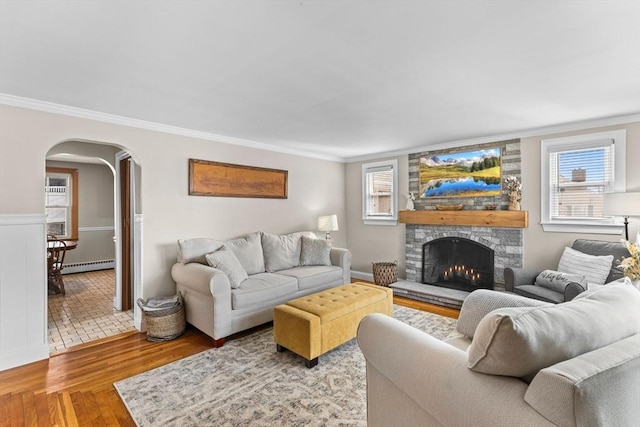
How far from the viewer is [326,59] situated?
206 cm

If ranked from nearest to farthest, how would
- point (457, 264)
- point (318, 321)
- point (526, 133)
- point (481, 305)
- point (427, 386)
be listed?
point (427, 386) → point (481, 305) → point (318, 321) → point (526, 133) → point (457, 264)

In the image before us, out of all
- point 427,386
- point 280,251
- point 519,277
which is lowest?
point 519,277

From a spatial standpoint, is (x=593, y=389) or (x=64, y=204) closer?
(x=593, y=389)

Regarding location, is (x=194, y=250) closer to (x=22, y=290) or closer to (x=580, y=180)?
(x=22, y=290)

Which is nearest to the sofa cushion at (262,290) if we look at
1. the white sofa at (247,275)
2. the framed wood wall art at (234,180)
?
the white sofa at (247,275)

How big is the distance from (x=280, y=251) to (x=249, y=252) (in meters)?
0.49

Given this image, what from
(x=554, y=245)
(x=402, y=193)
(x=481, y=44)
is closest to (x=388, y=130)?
(x=402, y=193)

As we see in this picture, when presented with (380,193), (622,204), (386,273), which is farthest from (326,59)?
(380,193)

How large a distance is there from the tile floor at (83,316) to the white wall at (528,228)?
12.6 feet

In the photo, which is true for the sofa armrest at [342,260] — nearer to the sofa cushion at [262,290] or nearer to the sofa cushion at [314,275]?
the sofa cushion at [314,275]

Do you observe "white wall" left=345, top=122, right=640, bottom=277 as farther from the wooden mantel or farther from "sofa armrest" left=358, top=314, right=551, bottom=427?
"sofa armrest" left=358, top=314, right=551, bottom=427

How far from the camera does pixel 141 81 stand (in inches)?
93.8

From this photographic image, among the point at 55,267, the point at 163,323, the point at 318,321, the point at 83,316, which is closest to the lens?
the point at 318,321

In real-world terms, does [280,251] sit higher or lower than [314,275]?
higher
